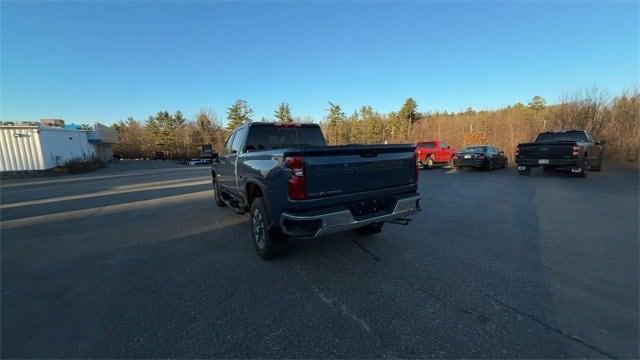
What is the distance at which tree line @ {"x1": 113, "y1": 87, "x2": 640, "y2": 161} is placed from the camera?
19.7 meters

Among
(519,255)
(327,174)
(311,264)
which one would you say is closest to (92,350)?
(311,264)

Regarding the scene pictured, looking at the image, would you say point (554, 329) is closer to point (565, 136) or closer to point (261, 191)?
point (261, 191)

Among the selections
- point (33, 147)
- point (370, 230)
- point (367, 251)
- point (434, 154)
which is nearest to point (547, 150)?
point (434, 154)

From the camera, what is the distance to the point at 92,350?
2.54 metres

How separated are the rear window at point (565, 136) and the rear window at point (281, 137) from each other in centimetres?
1316

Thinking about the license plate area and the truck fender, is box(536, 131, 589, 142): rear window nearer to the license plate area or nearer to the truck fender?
the license plate area

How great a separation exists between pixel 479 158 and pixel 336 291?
53.4 feet

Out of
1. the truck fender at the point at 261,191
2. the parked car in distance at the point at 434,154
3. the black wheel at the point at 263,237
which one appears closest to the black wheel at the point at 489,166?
the parked car in distance at the point at 434,154

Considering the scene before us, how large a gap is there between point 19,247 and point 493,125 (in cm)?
3272

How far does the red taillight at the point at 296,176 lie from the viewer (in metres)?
3.50

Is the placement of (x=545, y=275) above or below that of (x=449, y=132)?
below

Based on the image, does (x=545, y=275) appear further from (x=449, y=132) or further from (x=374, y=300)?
(x=449, y=132)

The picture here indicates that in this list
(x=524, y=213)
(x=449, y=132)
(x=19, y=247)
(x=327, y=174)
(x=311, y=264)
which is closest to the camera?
(x=327, y=174)

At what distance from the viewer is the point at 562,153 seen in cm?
1228
